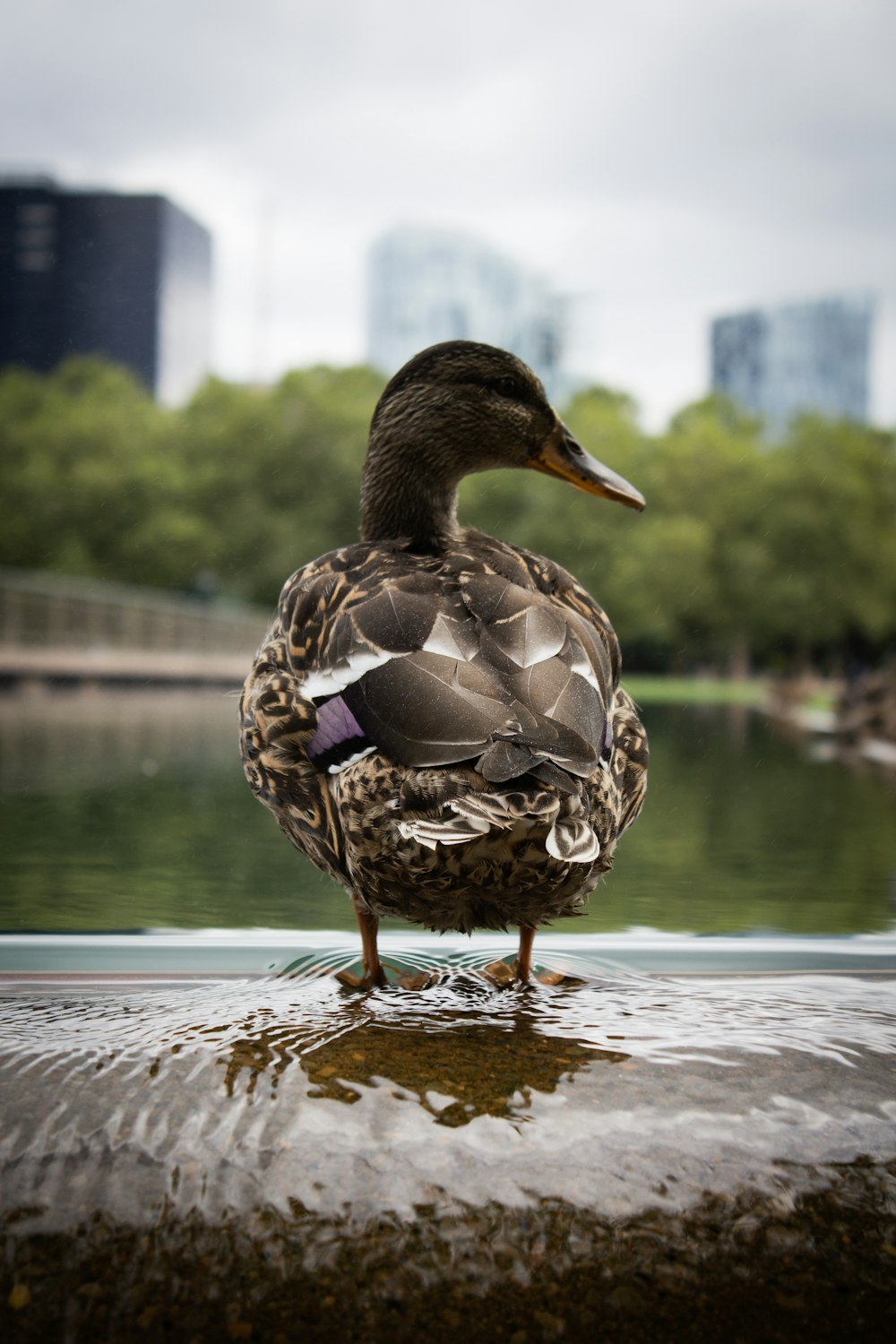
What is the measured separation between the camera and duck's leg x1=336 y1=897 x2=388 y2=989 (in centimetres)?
202

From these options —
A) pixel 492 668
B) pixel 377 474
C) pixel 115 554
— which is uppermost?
pixel 377 474

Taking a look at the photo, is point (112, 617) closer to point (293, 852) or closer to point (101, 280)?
point (101, 280)

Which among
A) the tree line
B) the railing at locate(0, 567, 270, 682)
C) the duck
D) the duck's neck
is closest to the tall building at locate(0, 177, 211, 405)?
the tree line

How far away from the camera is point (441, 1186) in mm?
1335

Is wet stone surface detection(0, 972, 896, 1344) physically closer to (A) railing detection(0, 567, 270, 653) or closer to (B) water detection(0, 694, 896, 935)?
(B) water detection(0, 694, 896, 935)

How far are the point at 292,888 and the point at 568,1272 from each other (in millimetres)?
1869

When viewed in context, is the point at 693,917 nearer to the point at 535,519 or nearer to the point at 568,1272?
the point at 568,1272

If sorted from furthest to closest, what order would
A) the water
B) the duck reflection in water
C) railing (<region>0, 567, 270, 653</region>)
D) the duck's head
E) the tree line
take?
railing (<region>0, 567, 270, 653</region>), the tree line, the water, the duck's head, the duck reflection in water

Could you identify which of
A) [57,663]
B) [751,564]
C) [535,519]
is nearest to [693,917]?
[535,519]

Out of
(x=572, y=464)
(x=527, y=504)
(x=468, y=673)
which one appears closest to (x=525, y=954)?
(x=468, y=673)

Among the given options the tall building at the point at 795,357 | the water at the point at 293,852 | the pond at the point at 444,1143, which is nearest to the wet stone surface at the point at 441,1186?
the pond at the point at 444,1143

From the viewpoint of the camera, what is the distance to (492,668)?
1.59m

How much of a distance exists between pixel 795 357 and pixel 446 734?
8.10 metres

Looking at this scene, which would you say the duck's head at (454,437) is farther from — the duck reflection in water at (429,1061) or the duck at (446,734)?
the duck reflection in water at (429,1061)
